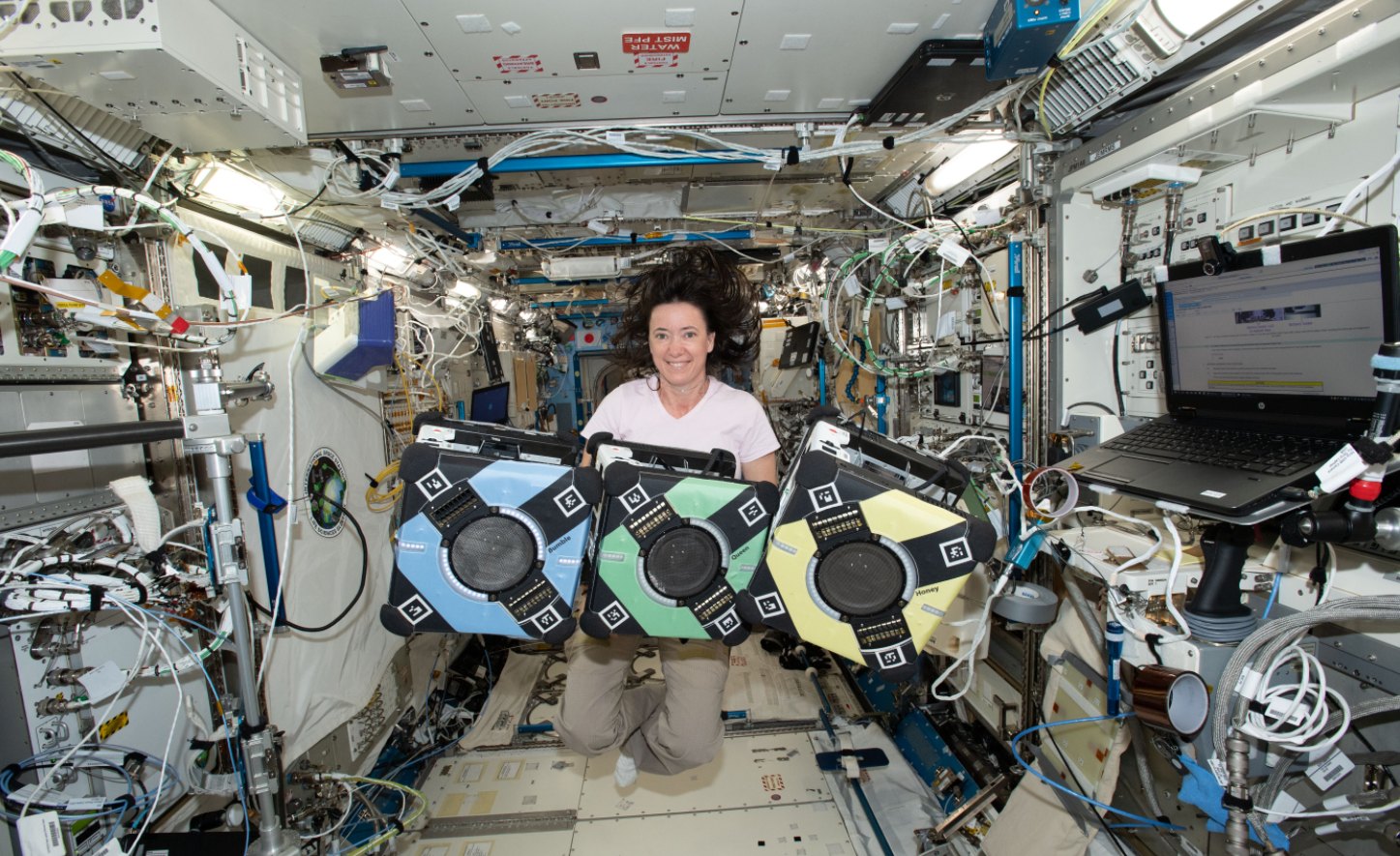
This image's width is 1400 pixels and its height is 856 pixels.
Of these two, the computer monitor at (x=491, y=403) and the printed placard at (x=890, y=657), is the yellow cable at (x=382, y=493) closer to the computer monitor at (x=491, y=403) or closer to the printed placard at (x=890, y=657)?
the computer monitor at (x=491, y=403)

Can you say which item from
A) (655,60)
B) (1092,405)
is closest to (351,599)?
(655,60)

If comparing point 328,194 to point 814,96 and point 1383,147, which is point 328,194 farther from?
point 1383,147

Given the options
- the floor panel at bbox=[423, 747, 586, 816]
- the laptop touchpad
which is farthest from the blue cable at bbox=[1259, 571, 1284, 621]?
the floor panel at bbox=[423, 747, 586, 816]

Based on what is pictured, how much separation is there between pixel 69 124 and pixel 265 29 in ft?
2.48

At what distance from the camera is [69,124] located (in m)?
1.75

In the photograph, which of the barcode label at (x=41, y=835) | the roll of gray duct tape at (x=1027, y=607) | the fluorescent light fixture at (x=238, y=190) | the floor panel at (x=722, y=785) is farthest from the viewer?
the floor panel at (x=722, y=785)

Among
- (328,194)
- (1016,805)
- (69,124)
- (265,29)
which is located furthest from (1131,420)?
(69,124)

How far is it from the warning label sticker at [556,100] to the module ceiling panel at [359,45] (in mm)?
293

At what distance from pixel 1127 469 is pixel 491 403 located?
15.5 feet

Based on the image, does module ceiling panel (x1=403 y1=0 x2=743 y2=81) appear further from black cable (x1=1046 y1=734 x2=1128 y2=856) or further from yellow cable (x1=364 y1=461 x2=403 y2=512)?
black cable (x1=1046 y1=734 x2=1128 y2=856)

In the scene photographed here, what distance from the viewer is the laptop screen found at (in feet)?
4.64

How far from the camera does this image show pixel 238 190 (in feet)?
7.25

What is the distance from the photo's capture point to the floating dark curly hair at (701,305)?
2.36m

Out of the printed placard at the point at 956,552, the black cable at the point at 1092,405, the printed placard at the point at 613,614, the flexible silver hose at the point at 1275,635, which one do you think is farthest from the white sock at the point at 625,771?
the black cable at the point at 1092,405
